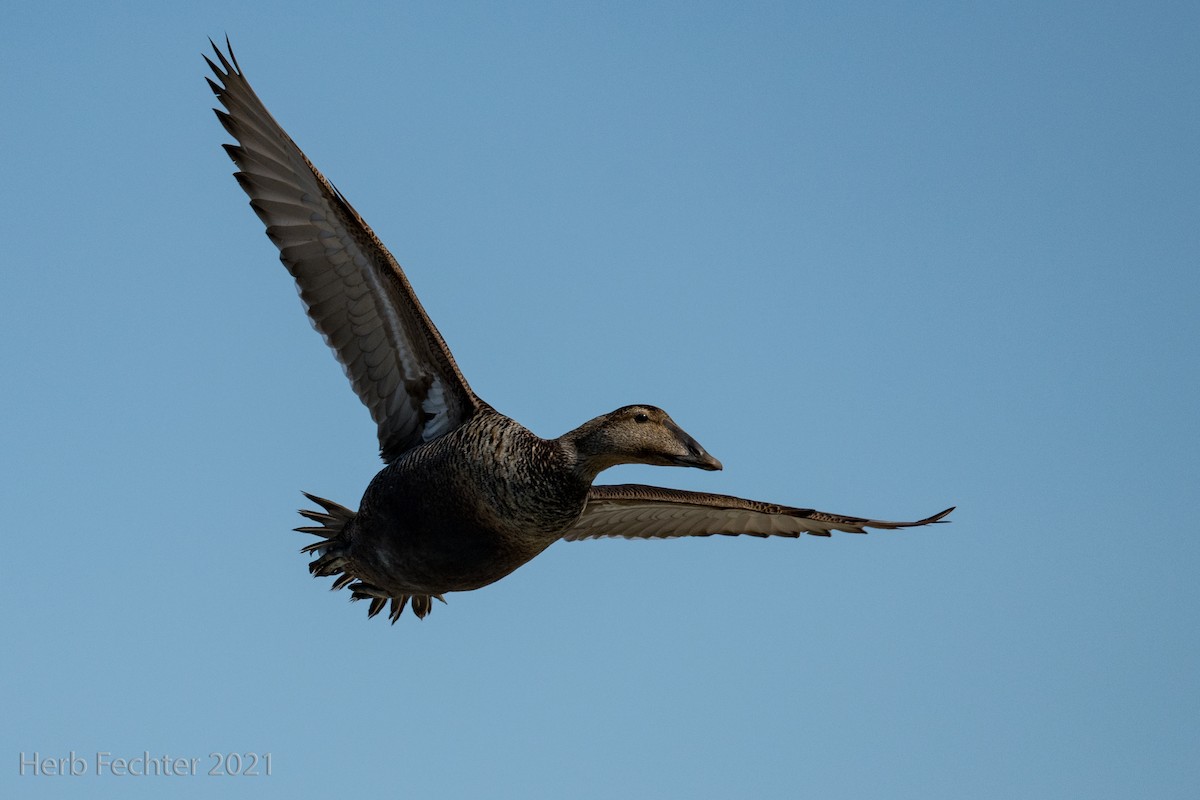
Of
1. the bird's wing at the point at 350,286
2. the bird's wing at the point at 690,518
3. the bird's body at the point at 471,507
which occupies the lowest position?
the bird's body at the point at 471,507

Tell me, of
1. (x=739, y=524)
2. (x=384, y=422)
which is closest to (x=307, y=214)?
(x=384, y=422)

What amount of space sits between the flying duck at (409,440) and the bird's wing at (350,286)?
10 mm

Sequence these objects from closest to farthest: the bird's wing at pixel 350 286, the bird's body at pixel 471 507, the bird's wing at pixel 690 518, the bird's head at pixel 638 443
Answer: the bird's head at pixel 638 443, the bird's body at pixel 471 507, the bird's wing at pixel 350 286, the bird's wing at pixel 690 518

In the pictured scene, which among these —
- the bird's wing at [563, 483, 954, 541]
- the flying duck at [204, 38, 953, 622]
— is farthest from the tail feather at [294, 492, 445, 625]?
the bird's wing at [563, 483, 954, 541]

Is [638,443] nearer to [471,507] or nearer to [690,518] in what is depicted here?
[471,507]

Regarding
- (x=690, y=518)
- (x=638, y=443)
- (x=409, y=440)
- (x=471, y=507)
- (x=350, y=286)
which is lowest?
(x=471, y=507)

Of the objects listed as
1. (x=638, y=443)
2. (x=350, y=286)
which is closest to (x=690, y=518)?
(x=638, y=443)

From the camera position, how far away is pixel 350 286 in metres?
11.2

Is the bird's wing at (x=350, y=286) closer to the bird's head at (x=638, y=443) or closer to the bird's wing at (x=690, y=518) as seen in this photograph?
the bird's head at (x=638, y=443)

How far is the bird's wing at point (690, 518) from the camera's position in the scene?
12.3m

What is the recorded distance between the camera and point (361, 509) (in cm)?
1124

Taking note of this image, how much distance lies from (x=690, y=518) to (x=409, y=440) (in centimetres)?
292

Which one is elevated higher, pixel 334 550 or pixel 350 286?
pixel 350 286

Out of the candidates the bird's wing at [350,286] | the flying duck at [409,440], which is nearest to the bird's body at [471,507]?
the flying duck at [409,440]
